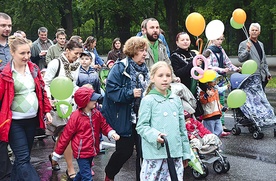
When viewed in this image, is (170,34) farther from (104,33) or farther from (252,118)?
(252,118)

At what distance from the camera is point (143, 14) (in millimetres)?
27203

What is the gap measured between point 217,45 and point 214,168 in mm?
2613

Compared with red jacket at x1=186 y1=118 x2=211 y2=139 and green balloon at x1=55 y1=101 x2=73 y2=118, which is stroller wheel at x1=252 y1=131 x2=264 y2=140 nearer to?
red jacket at x1=186 y1=118 x2=211 y2=139

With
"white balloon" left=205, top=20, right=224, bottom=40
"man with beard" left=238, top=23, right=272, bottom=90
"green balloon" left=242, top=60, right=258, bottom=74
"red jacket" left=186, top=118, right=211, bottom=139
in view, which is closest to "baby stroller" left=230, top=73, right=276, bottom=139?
"green balloon" left=242, top=60, right=258, bottom=74

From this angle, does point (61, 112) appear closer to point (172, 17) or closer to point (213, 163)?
point (213, 163)

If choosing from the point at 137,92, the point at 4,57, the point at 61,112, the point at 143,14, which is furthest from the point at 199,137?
the point at 143,14

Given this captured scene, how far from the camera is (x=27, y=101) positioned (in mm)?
5598

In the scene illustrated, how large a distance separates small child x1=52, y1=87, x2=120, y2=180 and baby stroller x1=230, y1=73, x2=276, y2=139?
4.05 m

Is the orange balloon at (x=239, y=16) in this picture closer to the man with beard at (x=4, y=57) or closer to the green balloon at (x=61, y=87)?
the green balloon at (x=61, y=87)

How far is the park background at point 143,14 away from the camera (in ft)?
84.6

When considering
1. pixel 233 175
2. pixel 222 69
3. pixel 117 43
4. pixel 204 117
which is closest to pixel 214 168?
pixel 233 175

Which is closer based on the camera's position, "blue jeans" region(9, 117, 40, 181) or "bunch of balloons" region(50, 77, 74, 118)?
"blue jeans" region(9, 117, 40, 181)

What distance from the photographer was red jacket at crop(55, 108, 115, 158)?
19.9 ft

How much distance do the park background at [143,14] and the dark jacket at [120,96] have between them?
1753 cm
